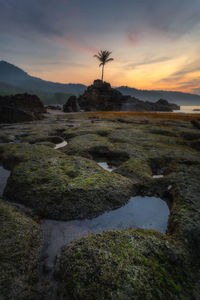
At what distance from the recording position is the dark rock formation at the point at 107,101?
5103 centimetres

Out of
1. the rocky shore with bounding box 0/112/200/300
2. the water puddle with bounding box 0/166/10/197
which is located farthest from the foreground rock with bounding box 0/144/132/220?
the water puddle with bounding box 0/166/10/197

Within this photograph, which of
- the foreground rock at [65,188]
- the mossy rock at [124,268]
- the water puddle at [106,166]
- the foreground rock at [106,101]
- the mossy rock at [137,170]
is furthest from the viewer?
the foreground rock at [106,101]

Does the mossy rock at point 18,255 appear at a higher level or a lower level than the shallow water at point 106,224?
higher

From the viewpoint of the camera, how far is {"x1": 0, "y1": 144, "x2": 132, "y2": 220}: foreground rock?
3.10 meters

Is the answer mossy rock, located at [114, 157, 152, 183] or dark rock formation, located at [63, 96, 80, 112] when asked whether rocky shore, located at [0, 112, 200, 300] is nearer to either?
mossy rock, located at [114, 157, 152, 183]

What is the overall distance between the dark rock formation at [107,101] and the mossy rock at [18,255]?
4763 cm

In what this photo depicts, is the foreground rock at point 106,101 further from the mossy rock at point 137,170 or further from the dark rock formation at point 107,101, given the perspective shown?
the mossy rock at point 137,170

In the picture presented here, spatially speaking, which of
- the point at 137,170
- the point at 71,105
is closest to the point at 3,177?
the point at 137,170

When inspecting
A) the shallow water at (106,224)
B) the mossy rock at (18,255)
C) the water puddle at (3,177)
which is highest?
the mossy rock at (18,255)

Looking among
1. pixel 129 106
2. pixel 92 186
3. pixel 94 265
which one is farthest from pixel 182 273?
pixel 129 106

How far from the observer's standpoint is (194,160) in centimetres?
550

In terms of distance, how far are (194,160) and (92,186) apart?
3.96 m

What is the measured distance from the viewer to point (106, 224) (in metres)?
2.84

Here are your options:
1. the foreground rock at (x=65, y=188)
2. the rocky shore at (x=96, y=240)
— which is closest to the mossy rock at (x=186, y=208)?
the rocky shore at (x=96, y=240)
